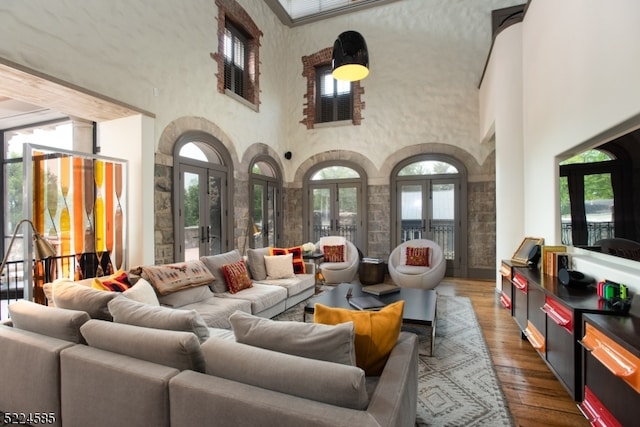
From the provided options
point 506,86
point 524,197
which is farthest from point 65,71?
point 524,197

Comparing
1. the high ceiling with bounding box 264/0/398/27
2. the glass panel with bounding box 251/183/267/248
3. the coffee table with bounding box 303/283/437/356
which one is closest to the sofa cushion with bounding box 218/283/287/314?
the coffee table with bounding box 303/283/437/356

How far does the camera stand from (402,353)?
166 cm

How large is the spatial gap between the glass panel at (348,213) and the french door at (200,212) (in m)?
2.78

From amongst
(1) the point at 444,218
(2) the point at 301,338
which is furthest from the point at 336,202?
(2) the point at 301,338

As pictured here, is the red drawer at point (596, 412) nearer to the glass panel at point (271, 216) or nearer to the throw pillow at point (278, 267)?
the throw pillow at point (278, 267)

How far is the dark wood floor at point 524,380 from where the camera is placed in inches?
83.0

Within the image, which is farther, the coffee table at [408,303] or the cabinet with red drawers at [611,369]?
the coffee table at [408,303]

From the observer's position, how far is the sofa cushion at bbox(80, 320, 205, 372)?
58.6 inches

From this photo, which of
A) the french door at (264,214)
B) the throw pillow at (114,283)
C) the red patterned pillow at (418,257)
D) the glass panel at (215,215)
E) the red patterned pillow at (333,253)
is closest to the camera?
the throw pillow at (114,283)

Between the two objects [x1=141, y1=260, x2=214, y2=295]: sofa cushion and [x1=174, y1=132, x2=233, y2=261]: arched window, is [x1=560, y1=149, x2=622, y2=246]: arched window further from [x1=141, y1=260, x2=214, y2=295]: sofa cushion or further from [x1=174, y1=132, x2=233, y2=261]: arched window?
[x1=174, y1=132, x2=233, y2=261]: arched window

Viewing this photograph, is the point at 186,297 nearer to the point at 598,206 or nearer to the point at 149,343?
the point at 149,343

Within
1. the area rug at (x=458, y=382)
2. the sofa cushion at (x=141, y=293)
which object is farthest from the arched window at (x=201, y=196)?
the area rug at (x=458, y=382)

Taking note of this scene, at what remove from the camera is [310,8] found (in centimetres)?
766

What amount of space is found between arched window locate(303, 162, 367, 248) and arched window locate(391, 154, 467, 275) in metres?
0.74
